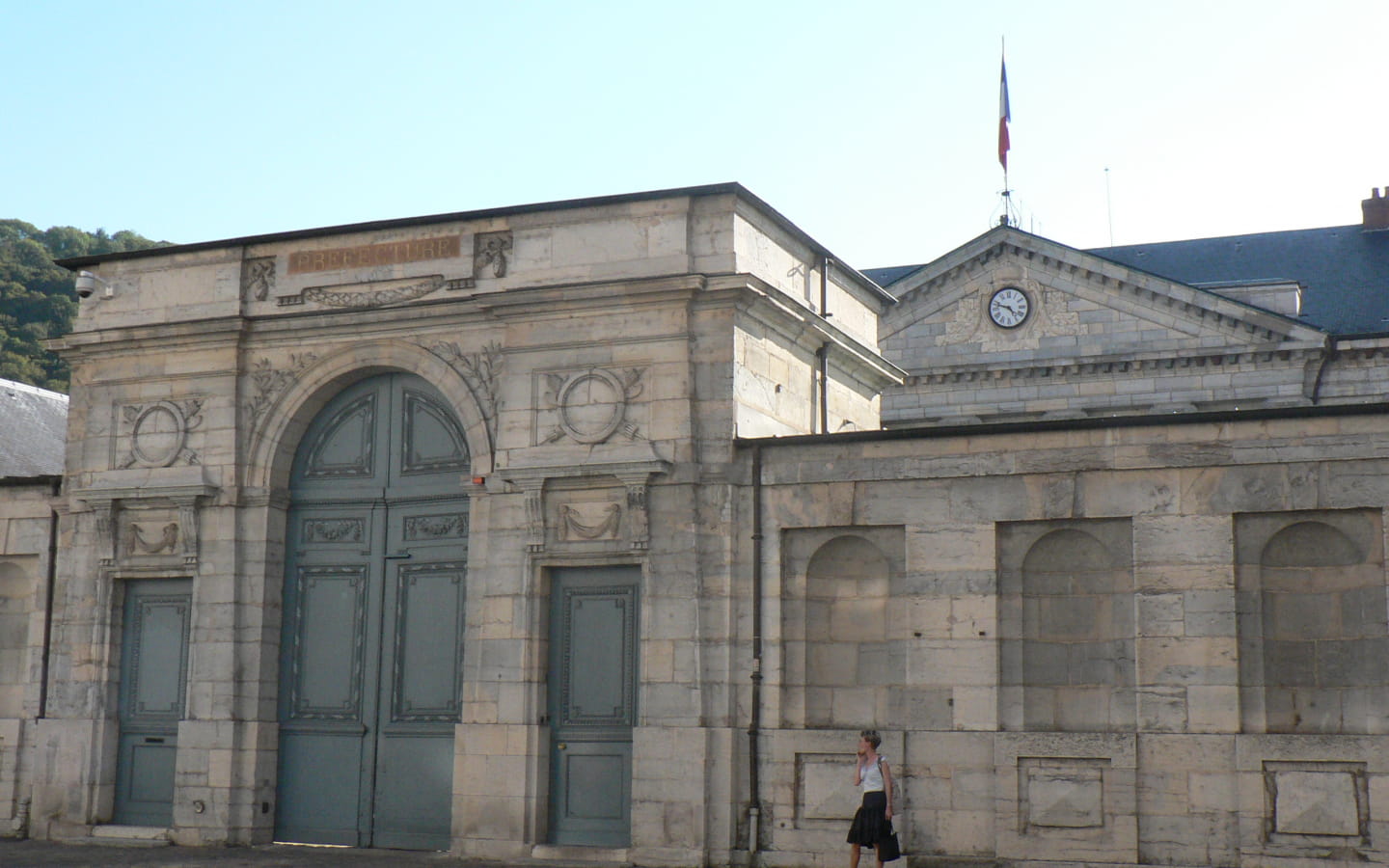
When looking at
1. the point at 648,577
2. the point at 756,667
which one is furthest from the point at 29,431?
the point at 756,667

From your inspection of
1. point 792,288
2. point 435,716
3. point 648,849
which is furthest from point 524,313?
point 648,849

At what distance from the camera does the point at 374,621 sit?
54.6ft

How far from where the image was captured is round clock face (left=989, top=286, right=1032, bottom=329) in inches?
1452

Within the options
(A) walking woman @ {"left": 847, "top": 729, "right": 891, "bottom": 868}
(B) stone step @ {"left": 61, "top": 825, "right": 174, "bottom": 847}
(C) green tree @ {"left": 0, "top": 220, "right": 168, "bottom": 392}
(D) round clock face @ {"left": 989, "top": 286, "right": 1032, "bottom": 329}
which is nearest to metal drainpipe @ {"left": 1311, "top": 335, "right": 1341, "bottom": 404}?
(D) round clock face @ {"left": 989, "top": 286, "right": 1032, "bottom": 329}

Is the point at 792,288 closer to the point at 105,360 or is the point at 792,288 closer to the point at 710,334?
the point at 710,334

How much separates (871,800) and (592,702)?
3.29m

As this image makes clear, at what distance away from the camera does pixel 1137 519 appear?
549 inches

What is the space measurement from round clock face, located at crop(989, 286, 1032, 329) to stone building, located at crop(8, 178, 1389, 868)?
18.4 m

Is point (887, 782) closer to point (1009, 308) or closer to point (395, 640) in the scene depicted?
point (395, 640)

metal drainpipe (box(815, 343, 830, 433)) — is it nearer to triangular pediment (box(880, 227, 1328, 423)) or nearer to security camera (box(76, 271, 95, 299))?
security camera (box(76, 271, 95, 299))

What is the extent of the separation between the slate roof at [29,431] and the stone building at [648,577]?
36.3 feet

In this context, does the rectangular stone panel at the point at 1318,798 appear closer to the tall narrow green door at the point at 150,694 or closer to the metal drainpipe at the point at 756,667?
the metal drainpipe at the point at 756,667

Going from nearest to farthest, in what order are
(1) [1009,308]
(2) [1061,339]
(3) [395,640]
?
(3) [395,640] < (2) [1061,339] < (1) [1009,308]

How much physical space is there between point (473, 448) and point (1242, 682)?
748 centimetres
